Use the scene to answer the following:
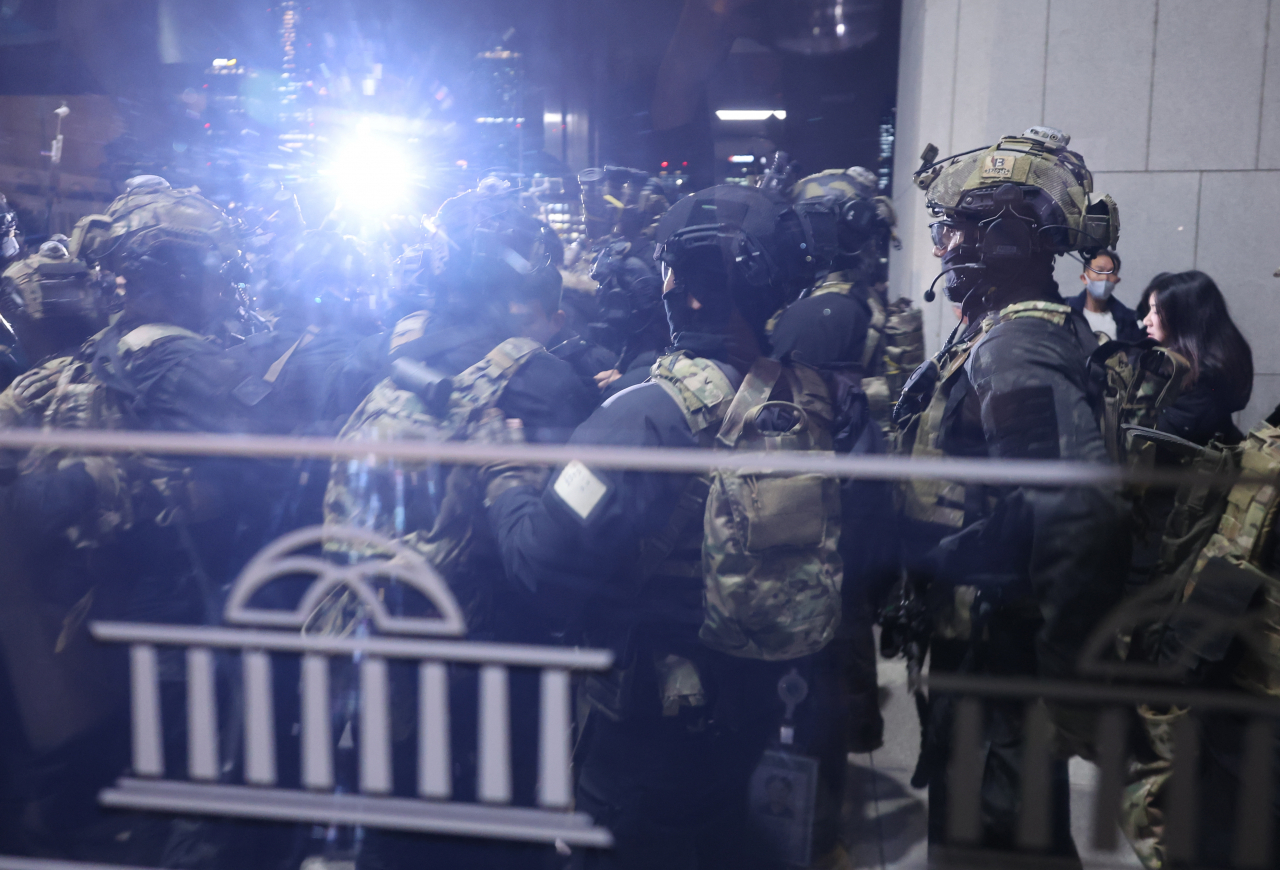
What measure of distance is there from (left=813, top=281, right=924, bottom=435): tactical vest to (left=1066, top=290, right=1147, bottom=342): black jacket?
709 mm

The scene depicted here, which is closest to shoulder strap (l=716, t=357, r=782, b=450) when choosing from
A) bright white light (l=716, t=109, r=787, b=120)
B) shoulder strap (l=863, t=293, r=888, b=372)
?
shoulder strap (l=863, t=293, r=888, b=372)

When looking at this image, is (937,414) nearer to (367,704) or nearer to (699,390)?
(699,390)

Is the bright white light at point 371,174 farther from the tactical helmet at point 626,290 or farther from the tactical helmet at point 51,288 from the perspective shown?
the tactical helmet at point 51,288

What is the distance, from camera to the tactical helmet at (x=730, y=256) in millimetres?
1896

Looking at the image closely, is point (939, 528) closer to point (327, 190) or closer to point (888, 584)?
point (888, 584)

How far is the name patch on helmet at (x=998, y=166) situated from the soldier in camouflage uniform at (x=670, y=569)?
1.42 ft

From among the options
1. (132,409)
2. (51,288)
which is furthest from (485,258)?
(51,288)

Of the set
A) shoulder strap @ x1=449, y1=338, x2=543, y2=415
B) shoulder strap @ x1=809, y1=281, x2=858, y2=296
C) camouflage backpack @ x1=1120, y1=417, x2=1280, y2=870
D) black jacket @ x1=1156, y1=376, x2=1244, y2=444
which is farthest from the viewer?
shoulder strap @ x1=809, y1=281, x2=858, y2=296

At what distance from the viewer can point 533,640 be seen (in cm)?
166

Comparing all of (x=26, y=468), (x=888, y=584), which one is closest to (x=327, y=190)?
(x=26, y=468)

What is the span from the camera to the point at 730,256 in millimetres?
1896

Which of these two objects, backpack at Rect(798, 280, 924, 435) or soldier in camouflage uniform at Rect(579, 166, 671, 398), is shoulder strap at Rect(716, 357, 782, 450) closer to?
soldier in camouflage uniform at Rect(579, 166, 671, 398)

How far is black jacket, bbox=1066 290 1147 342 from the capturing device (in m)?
3.43

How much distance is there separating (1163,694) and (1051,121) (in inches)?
132
